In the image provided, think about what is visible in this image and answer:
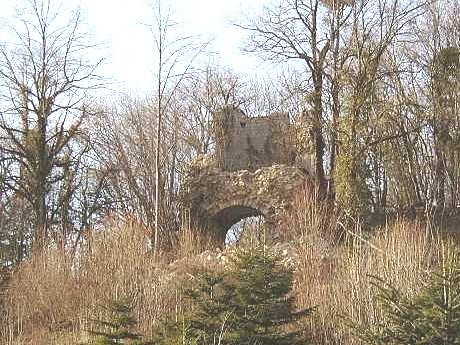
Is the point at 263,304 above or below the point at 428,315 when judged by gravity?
below

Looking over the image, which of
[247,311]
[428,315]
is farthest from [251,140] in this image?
[428,315]

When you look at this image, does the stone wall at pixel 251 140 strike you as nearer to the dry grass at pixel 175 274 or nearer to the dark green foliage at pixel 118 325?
the dry grass at pixel 175 274

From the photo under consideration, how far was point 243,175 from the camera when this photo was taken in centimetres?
1897

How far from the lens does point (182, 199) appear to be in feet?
63.1

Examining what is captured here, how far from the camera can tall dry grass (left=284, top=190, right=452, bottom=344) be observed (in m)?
8.34

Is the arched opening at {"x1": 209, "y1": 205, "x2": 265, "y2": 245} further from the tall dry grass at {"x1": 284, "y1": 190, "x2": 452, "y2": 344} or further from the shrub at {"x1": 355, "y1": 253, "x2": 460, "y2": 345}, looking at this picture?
the shrub at {"x1": 355, "y1": 253, "x2": 460, "y2": 345}

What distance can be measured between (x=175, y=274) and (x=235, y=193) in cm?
720

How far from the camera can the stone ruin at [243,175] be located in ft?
59.6

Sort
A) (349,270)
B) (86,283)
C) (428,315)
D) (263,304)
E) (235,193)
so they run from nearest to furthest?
(428,315), (263,304), (349,270), (86,283), (235,193)

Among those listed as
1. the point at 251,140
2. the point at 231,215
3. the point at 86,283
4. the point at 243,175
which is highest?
the point at 251,140

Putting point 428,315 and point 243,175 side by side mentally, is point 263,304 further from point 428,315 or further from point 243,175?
point 243,175

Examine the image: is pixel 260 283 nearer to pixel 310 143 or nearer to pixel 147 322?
pixel 147 322

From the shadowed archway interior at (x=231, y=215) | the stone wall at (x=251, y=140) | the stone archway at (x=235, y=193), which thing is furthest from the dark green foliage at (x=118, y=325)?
the stone wall at (x=251, y=140)

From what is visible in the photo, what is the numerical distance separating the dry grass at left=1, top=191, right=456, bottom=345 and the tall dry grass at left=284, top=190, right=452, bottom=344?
0.01 meters
